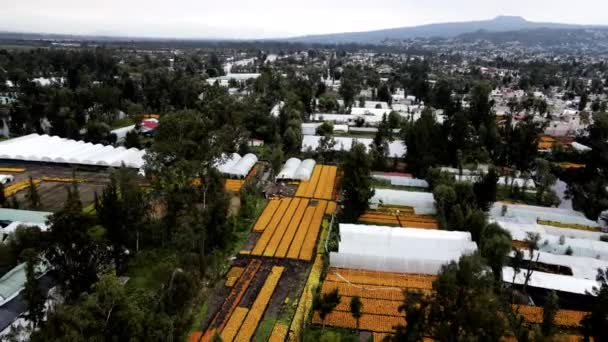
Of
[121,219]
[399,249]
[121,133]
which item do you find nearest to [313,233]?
[399,249]

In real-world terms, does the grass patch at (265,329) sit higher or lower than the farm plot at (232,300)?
lower

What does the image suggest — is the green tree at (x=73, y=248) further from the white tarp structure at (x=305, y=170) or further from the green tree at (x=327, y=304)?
the white tarp structure at (x=305, y=170)

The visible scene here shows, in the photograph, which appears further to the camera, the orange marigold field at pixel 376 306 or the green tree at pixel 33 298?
the orange marigold field at pixel 376 306

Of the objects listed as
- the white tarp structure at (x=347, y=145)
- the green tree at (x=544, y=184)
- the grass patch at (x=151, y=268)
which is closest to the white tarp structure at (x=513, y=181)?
the green tree at (x=544, y=184)

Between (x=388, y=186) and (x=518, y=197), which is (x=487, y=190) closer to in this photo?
(x=518, y=197)

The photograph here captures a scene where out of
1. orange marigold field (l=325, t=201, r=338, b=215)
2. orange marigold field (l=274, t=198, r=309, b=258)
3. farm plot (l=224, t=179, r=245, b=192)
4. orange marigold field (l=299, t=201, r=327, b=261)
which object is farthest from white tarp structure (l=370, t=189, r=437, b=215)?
farm plot (l=224, t=179, r=245, b=192)

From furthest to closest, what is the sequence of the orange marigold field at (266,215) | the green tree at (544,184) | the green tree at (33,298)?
1. the green tree at (544,184)
2. the orange marigold field at (266,215)
3. the green tree at (33,298)

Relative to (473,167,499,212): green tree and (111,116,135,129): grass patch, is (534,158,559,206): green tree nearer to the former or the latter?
(473,167,499,212): green tree
